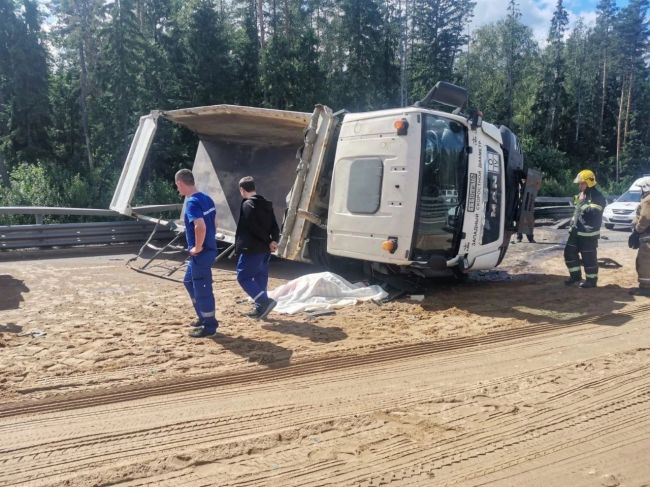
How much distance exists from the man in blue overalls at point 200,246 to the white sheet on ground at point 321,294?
1401 mm

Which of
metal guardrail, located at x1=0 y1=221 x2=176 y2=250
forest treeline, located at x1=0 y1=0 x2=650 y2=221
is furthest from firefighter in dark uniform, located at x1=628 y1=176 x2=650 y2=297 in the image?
forest treeline, located at x1=0 y1=0 x2=650 y2=221

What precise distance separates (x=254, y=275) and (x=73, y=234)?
19.3 ft

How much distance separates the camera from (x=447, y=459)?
3.13 meters

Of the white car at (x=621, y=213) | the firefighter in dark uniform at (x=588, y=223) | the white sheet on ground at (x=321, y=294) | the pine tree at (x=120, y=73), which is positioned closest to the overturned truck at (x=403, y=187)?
the white sheet on ground at (x=321, y=294)

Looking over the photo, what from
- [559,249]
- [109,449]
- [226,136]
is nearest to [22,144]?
[226,136]

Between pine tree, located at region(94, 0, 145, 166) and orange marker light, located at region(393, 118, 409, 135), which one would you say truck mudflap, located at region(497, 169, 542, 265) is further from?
pine tree, located at region(94, 0, 145, 166)

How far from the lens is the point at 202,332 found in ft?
17.1

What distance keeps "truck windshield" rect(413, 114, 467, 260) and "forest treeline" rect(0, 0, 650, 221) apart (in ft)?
32.1

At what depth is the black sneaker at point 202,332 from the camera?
5.18m

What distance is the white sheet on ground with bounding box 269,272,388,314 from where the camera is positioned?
6578 millimetres

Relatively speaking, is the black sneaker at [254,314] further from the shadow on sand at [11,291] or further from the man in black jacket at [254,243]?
the shadow on sand at [11,291]

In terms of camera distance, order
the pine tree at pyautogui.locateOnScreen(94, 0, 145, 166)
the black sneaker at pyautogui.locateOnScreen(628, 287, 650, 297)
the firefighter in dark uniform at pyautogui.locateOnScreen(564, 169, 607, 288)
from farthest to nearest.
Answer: the pine tree at pyautogui.locateOnScreen(94, 0, 145, 166), the firefighter in dark uniform at pyautogui.locateOnScreen(564, 169, 607, 288), the black sneaker at pyautogui.locateOnScreen(628, 287, 650, 297)

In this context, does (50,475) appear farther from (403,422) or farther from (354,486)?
(403,422)

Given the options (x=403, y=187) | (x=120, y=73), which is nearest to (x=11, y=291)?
(x=403, y=187)
